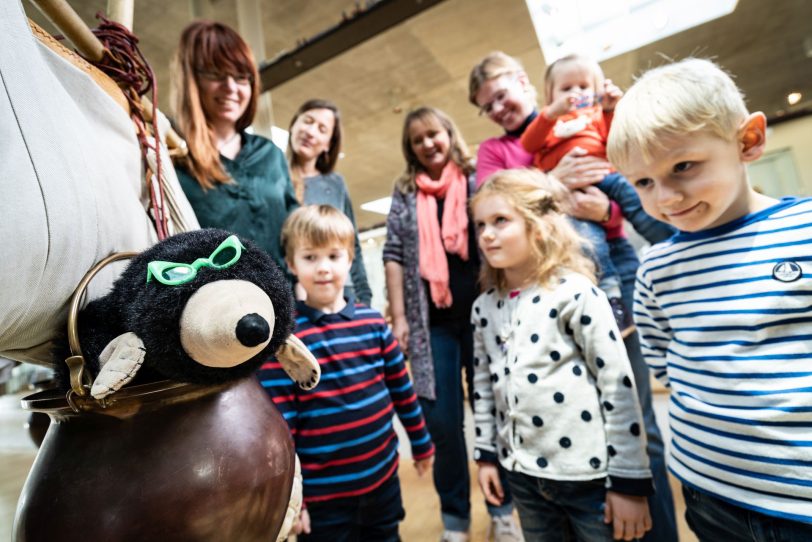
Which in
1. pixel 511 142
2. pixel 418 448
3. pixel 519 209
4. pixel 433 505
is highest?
pixel 511 142

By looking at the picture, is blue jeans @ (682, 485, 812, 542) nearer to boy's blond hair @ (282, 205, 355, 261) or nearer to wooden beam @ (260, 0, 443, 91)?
boy's blond hair @ (282, 205, 355, 261)

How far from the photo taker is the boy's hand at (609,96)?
1.18 metres

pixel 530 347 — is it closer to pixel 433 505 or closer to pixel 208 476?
pixel 208 476

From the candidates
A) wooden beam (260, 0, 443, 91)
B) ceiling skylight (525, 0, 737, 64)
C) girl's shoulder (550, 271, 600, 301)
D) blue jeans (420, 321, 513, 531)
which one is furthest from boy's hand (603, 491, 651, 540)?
wooden beam (260, 0, 443, 91)

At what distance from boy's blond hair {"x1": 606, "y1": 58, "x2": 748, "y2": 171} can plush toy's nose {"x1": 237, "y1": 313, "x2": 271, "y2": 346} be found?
70 cm

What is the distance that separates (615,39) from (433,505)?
235 cm

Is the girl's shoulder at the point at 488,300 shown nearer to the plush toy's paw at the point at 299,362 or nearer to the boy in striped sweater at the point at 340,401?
the boy in striped sweater at the point at 340,401

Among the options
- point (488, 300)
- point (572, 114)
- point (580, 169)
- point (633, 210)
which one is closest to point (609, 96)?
point (572, 114)

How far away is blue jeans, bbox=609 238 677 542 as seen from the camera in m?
0.90

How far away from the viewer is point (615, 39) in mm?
1942

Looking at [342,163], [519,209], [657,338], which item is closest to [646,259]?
[657,338]

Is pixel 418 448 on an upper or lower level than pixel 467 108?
lower

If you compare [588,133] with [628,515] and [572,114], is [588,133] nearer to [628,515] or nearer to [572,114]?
→ [572,114]

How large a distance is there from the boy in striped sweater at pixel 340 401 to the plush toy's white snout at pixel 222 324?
603mm
